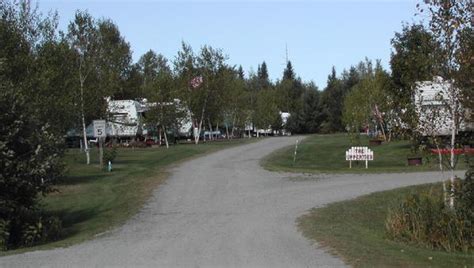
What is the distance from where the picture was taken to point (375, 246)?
10.5 metres

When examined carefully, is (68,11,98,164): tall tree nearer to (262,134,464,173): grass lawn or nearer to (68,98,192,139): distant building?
(262,134,464,173): grass lawn

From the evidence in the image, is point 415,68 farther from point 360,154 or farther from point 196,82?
point 196,82

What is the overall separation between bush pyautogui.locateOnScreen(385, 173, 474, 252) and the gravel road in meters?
2.00

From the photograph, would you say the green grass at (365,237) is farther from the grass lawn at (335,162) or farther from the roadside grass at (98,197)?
the grass lawn at (335,162)

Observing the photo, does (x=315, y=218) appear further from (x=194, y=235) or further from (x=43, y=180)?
(x=43, y=180)

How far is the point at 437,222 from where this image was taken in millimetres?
11320

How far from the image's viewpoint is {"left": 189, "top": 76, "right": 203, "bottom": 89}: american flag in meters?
55.2

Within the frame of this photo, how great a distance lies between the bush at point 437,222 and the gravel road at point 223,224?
6.57 ft

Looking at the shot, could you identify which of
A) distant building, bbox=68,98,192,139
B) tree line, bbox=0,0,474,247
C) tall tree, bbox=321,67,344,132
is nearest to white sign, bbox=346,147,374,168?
tree line, bbox=0,0,474,247

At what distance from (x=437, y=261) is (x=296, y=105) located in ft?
303

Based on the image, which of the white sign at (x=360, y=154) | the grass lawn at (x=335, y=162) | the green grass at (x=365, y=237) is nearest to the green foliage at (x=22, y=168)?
the green grass at (x=365, y=237)

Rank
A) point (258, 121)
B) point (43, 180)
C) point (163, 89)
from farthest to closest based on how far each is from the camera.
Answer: point (258, 121)
point (163, 89)
point (43, 180)

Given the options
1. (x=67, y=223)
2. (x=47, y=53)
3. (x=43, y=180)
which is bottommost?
(x=67, y=223)

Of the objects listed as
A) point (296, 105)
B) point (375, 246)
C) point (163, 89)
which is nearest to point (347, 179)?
point (375, 246)
